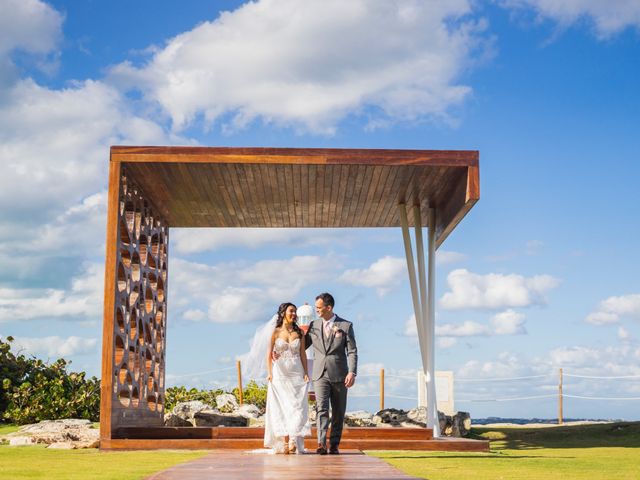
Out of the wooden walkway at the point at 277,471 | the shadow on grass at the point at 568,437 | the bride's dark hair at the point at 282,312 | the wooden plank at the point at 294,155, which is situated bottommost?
the shadow on grass at the point at 568,437

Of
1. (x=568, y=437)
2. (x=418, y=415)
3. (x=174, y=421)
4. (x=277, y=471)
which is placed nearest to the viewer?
(x=277, y=471)

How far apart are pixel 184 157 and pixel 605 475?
6096 mm

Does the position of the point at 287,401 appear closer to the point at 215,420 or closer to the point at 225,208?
the point at 225,208

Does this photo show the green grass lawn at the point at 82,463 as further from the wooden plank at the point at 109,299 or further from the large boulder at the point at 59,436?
the wooden plank at the point at 109,299

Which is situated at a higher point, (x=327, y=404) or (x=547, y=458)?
(x=327, y=404)

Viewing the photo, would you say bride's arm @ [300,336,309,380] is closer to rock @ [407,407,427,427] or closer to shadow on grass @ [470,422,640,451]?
shadow on grass @ [470,422,640,451]

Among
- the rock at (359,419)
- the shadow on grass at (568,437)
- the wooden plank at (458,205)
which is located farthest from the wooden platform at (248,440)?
the rock at (359,419)

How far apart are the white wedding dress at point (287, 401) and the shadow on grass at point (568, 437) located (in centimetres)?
537

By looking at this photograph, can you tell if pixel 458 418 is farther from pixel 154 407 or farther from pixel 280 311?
pixel 280 311

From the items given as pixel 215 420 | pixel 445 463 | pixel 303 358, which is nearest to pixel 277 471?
pixel 303 358

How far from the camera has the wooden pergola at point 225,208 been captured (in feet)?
33.6

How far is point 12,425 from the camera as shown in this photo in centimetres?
1516

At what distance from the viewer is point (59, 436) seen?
11555 millimetres

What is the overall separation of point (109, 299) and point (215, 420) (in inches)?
171
